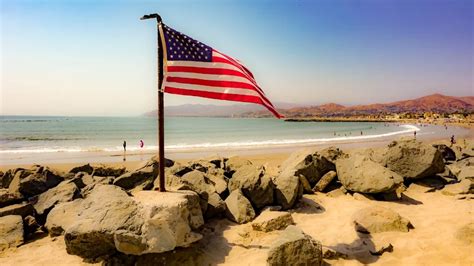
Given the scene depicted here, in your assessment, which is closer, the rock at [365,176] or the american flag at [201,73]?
the american flag at [201,73]

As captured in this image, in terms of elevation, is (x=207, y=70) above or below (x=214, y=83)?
above

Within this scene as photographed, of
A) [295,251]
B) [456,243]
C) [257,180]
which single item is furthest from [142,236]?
[456,243]

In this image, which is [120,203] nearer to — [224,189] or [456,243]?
[224,189]

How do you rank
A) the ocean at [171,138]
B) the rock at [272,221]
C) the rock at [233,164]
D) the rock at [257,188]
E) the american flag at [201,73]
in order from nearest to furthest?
the american flag at [201,73] < the rock at [272,221] < the rock at [257,188] < the rock at [233,164] < the ocean at [171,138]

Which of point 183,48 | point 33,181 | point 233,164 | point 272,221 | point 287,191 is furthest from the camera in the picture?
point 233,164

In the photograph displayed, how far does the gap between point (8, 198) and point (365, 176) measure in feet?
32.2

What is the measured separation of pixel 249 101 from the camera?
6.65m

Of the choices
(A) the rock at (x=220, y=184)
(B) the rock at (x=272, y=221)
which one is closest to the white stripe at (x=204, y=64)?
(B) the rock at (x=272, y=221)

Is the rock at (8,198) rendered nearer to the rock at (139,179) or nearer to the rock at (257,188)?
the rock at (139,179)

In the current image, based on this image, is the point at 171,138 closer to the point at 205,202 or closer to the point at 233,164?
the point at 233,164

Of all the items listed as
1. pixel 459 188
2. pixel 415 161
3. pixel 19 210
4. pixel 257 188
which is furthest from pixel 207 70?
pixel 459 188

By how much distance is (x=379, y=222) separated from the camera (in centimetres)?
721

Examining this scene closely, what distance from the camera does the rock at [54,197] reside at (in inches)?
312

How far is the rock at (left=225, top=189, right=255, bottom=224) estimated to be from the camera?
25.4 ft
